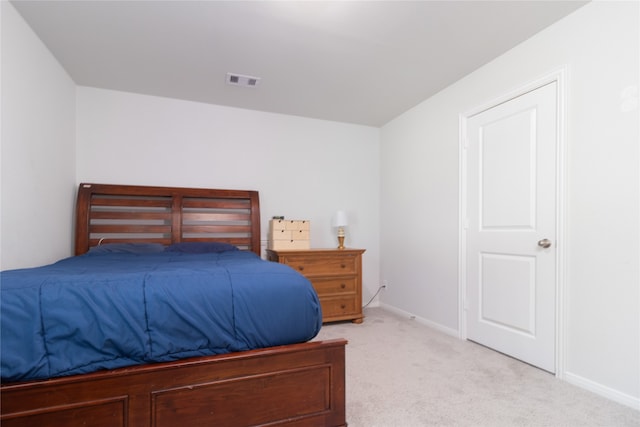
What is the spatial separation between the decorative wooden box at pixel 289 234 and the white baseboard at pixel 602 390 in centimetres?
239

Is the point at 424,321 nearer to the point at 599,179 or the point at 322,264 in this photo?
the point at 322,264

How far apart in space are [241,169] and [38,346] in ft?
8.91

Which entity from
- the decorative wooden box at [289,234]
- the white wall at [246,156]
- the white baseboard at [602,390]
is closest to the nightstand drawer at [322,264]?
the decorative wooden box at [289,234]

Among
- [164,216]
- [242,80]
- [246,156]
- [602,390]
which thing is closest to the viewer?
[602,390]

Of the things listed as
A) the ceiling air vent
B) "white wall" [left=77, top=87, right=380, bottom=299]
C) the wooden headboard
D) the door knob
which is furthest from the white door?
the wooden headboard

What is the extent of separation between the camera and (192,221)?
3354 mm

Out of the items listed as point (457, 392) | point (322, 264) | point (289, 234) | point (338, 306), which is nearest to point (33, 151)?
point (289, 234)

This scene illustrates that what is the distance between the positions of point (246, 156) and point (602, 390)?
11.6 feet

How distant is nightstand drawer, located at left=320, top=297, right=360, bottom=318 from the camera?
3.33 metres

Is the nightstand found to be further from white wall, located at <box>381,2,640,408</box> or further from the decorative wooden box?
white wall, located at <box>381,2,640,408</box>

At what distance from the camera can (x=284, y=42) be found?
93.7 inches

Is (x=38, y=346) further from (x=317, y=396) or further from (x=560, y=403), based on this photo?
(x=560, y=403)

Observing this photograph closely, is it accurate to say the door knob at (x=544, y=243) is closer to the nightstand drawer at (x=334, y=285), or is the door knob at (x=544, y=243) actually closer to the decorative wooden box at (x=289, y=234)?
the nightstand drawer at (x=334, y=285)

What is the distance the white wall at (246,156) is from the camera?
3199 mm
